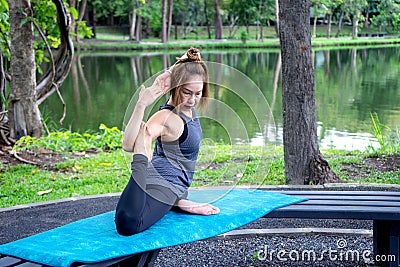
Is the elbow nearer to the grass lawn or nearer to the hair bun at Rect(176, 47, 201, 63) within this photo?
the hair bun at Rect(176, 47, 201, 63)

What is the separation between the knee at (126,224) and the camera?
10.1 ft

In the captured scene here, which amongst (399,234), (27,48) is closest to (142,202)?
(399,234)

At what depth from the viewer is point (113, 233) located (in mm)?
3191

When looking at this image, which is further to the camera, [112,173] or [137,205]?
[112,173]

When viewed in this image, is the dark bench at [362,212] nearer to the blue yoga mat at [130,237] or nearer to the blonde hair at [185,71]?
the blue yoga mat at [130,237]

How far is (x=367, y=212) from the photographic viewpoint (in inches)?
134

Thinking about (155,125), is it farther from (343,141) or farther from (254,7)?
(254,7)

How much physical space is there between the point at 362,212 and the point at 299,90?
7.76ft

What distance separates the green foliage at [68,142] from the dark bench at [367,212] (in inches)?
202

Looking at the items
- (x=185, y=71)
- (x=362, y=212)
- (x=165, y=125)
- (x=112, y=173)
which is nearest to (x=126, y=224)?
(x=165, y=125)

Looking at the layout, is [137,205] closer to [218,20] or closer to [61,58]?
[61,58]

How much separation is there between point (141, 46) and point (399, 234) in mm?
36128

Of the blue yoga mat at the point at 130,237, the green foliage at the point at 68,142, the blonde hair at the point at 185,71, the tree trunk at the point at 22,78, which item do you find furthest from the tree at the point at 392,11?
the blonde hair at the point at 185,71

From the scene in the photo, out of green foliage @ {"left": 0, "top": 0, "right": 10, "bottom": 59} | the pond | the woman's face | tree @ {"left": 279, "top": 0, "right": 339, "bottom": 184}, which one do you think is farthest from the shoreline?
the woman's face
